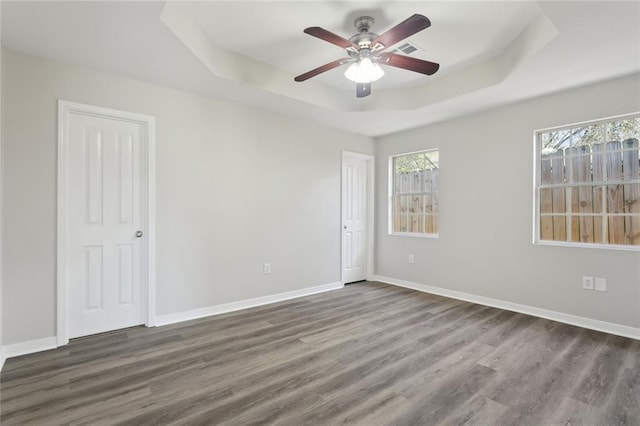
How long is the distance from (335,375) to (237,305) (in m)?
1.92

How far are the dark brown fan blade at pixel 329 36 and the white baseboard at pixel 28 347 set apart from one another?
3346 millimetres

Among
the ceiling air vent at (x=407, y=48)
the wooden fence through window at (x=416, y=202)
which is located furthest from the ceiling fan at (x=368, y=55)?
the wooden fence through window at (x=416, y=202)

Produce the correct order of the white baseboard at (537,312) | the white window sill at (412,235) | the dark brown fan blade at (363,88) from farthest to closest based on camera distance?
the white window sill at (412,235) → the white baseboard at (537,312) → the dark brown fan blade at (363,88)

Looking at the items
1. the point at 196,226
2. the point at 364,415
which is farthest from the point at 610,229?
the point at 196,226

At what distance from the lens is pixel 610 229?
3207 mm

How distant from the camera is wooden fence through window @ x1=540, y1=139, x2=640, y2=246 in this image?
311cm

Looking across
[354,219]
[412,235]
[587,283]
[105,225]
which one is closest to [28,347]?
[105,225]

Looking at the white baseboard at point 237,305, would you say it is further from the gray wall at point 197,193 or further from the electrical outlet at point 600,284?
the electrical outlet at point 600,284

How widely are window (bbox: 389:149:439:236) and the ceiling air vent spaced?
1924 mm

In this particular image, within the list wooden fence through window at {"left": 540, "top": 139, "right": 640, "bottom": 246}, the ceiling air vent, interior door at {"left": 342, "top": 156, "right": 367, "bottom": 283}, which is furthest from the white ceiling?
interior door at {"left": 342, "top": 156, "right": 367, "bottom": 283}

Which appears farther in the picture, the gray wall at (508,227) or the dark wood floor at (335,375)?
the gray wall at (508,227)

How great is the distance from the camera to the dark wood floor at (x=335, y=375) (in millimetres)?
1877

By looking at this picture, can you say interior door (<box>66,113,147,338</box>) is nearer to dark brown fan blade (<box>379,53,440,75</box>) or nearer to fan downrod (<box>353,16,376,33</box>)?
fan downrod (<box>353,16,376,33</box>)

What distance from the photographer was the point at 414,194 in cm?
505
